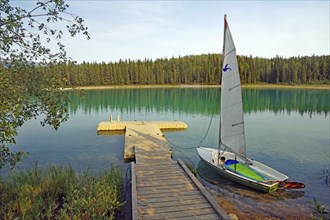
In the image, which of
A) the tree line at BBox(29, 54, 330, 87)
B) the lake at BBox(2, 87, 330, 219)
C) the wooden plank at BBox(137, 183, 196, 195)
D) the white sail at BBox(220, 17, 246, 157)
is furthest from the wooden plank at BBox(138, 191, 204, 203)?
the tree line at BBox(29, 54, 330, 87)

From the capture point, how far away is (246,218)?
884cm

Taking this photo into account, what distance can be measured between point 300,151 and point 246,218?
10571 millimetres

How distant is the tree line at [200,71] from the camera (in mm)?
84188

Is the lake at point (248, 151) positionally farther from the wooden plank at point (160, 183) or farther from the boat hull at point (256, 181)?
the wooden plank at point (160, 183)

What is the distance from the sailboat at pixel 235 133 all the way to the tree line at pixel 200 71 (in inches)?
2945

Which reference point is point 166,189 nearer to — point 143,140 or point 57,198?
point 57,198

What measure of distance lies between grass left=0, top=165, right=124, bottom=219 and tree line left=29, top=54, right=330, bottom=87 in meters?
75.3

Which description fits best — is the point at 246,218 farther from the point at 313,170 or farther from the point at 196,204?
the point at 313,170

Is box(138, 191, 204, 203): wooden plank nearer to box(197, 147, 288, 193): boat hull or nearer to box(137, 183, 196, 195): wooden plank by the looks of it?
box(137, 183, 196, 195): wooden plank

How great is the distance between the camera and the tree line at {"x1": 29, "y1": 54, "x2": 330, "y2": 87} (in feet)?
276

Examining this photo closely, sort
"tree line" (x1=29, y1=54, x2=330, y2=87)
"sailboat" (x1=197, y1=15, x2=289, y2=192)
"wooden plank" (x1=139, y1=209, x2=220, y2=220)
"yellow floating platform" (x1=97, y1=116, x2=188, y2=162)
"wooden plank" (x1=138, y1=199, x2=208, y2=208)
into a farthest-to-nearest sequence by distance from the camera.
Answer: "tree line" (x1=29, y1=54, x2=330, y2=87) < "yellow floating platform" (x1=97, y1=116, x2=188, y2=162) < "sailboat" (x1=197, y1=15, x2=289, y2=192) < "wooden plank" (x1=138, y1=199, x2=208, y2=208) < "wooden plank" (x1=139, y1=209, x2=220, y2=220)

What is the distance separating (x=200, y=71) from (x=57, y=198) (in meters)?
89.7

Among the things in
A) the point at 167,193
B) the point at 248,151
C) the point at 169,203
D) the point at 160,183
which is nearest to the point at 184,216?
the point at 169,203

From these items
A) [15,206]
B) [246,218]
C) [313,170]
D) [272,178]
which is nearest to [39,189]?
[15,206]
